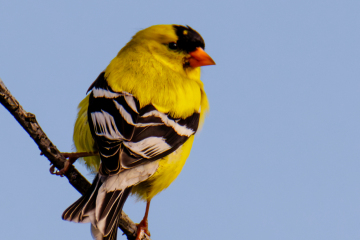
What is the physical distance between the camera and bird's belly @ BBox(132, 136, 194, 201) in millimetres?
3836

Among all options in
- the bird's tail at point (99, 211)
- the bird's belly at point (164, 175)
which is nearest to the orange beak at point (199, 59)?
the bird's belly at point (164, 175)

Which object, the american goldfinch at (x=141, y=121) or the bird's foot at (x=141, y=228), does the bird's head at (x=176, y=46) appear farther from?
the bird's foot at (x=141, y=228)

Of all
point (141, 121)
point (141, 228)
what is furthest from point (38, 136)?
point (141, 228)

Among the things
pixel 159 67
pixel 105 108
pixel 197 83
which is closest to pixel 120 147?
pixel 105 108

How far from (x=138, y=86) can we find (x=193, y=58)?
104cm

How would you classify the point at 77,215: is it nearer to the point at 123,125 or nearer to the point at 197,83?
the point at 123,125

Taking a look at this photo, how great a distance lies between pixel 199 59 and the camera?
4645 mm

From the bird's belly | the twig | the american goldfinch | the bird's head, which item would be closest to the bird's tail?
the american goldfinch

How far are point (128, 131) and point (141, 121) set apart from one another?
15 centimetres

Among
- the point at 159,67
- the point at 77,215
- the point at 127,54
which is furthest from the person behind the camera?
the point at 127,54

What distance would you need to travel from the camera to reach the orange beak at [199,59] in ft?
15.2

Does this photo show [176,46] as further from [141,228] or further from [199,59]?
[141,228]

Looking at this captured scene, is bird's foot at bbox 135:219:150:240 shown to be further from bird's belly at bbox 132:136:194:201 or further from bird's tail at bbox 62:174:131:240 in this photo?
bird's tail at bbox 62:174:131:240

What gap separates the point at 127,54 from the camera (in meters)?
4.63
